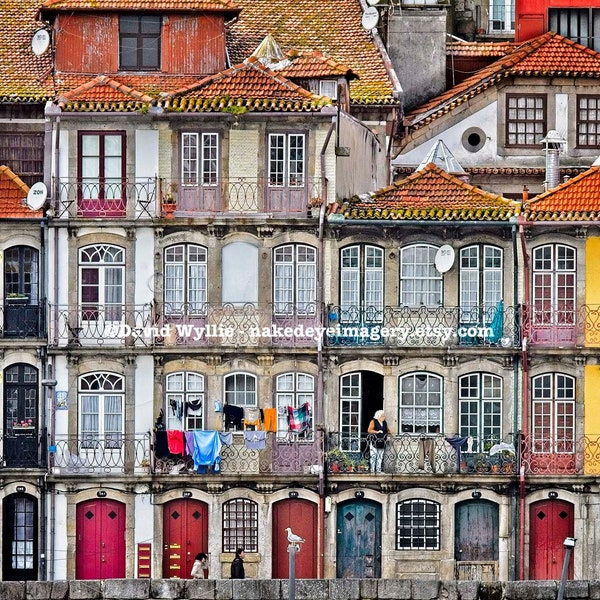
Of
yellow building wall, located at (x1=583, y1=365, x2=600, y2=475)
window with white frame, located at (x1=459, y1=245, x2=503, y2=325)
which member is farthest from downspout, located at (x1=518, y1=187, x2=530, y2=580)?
yellow building wall, located at (x1=583, y1=365, x2=600, y2=475)

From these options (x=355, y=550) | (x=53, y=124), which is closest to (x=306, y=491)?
(x=355, y=550)

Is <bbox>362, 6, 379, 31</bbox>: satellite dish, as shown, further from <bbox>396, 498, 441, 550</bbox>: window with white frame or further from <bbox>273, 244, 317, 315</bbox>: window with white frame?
<bbox>396, 498, 441, 550</bbox>: window with white frame

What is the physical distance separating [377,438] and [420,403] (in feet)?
5.17

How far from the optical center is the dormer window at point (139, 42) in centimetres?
9562

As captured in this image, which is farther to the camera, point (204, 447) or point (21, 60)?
point (21, 60)

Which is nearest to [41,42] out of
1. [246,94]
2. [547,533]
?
[246,94]

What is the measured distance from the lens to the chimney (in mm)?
97500

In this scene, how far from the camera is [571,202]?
3649 inches

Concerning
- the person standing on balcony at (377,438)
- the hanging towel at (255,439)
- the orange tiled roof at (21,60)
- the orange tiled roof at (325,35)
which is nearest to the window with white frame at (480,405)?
the person standing on balcony at (377,438)

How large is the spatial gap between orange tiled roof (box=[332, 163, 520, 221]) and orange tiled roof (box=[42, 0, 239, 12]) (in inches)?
282

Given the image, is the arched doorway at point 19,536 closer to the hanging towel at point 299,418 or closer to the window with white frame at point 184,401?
the window with white frame at point 184,401

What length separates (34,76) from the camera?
96.4m

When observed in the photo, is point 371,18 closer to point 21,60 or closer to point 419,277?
point 21,60

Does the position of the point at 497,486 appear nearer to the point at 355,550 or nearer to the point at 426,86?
the point at 355,550
